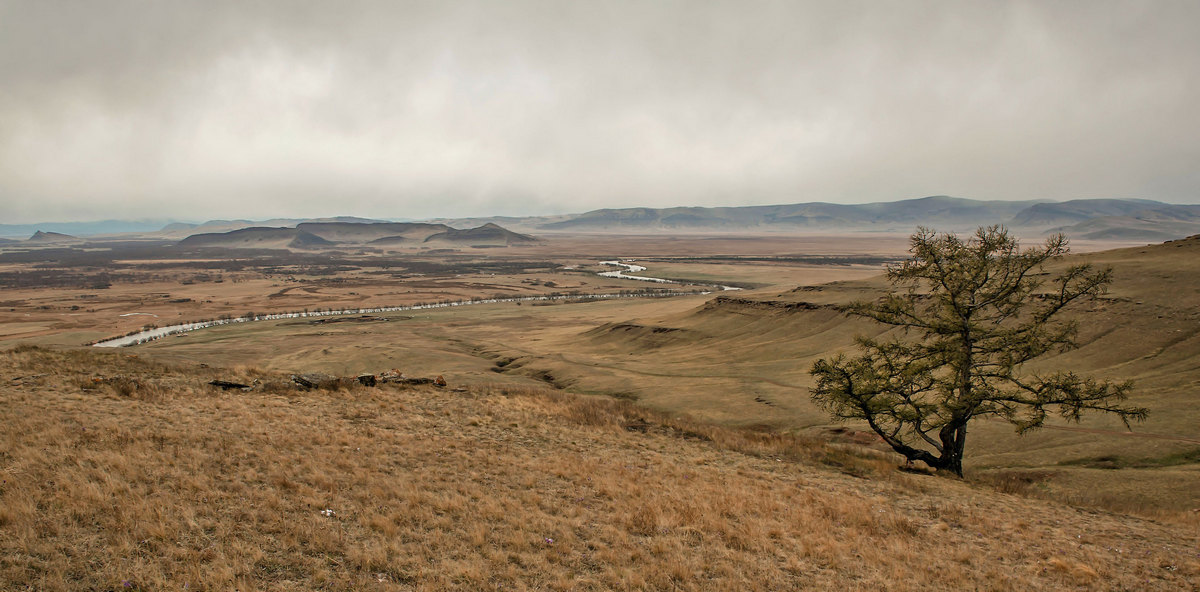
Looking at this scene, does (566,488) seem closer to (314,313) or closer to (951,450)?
(951,450)

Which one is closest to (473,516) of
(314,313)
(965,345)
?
(965,345)

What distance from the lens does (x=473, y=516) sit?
11.8m

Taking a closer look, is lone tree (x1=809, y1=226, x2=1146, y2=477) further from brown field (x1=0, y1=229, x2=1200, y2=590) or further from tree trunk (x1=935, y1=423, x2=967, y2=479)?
brown field (x1=0, y1=229, x2=1200, y2=590)

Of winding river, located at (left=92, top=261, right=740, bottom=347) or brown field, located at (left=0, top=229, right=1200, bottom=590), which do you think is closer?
brown field, located at (left=0, top=229, right=1200, bottom=590)

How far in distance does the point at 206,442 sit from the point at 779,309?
1910 inches

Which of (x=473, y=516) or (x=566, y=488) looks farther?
(x=566, y=488)

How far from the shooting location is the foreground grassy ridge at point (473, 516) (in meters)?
9.28

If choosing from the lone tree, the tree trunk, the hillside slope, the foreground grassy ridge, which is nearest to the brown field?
the foreground grassy ridge

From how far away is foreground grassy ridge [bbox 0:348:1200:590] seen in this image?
365 inches

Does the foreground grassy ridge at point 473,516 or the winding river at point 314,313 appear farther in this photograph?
the winding river at point 314,313

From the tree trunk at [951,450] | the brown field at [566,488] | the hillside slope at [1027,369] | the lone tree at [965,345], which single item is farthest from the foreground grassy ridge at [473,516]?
the hillside slope at [1027,369]

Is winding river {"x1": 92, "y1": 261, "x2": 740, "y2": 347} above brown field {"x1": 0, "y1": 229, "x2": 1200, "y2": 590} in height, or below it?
below

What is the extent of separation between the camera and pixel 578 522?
11852 millimetres

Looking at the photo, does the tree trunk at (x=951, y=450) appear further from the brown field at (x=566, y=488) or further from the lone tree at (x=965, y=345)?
the brown field at (x=566, y=488)
